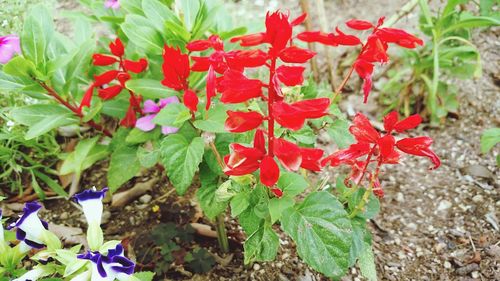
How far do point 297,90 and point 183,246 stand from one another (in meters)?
0.67

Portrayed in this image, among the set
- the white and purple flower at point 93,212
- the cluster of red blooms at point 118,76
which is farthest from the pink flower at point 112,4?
the white and purple flower at point 93,212

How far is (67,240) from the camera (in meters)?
1.76

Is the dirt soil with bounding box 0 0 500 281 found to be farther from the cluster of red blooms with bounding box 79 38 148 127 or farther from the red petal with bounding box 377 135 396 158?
the red petal with bounding box 377 135 396 158

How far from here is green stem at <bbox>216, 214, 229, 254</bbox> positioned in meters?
1.59

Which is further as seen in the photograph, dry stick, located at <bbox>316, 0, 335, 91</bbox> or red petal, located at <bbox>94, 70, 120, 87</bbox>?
dry stick, located at <bbox>316, 0, 335, 91</bbox>

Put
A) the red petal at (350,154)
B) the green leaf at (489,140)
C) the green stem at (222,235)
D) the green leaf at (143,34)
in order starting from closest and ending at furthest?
the red petal at (350,154) < the green leaf at (143,34) < the green stem at (222,235) < the green leaf at (489,140)

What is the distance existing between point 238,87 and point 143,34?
599 mm

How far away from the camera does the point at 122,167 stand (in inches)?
64.1

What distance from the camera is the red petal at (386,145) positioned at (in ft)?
3.65

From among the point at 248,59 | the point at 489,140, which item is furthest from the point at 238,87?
the point at 489,140

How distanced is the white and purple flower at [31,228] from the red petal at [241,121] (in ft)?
1.70

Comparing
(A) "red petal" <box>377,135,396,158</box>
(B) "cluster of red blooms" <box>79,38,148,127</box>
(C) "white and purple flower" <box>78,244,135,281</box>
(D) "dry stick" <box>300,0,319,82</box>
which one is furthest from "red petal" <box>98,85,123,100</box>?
(D) "dry stick" <box>300,0,319,82</box>

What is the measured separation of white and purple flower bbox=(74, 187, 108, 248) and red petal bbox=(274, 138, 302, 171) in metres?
0.45

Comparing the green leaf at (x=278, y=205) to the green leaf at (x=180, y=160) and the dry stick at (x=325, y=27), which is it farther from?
the dry stick at (x=325, y=27)
